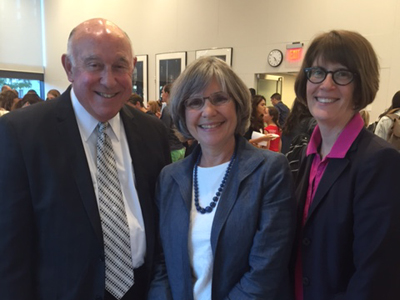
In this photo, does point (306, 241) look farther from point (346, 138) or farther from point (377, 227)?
point (346, 138)

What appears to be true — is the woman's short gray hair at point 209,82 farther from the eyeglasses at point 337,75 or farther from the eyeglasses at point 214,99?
the eyeglasses at point 337,75

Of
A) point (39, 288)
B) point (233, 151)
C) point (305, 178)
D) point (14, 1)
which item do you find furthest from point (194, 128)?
point (14, 1)

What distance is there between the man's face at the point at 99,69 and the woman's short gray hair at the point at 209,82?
268 mm

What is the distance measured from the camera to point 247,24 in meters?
8.03

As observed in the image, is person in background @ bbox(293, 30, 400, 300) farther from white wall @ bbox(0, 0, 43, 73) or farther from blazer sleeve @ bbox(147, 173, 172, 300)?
white wall @ bbox(0, 0, 43, 73)

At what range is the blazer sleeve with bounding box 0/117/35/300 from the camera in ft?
4.31

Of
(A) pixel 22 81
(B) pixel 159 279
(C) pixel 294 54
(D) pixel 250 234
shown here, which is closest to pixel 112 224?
(B) pixel 159 279

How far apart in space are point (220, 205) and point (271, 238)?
9.4 inches

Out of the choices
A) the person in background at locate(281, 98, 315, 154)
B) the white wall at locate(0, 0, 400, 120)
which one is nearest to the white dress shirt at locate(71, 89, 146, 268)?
the person in background at locate(281, 98, 315, 154)

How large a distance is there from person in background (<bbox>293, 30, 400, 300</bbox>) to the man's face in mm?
840

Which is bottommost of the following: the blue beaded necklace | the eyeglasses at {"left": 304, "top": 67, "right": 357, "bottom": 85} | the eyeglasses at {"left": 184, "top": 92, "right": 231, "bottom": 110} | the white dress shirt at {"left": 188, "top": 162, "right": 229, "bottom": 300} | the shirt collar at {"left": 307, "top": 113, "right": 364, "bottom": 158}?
the white dress shirt at {"left": 188, "top": 162, "right": 229, "bottom": 300}

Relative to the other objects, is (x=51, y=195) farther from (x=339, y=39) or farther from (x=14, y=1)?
(x=14, y=1)

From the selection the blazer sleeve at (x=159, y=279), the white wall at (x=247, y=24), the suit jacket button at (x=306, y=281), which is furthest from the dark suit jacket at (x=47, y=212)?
the white wall at (x=247, y=24)

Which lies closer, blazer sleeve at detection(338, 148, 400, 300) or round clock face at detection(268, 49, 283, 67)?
blazer sleeve at detection(338, 148, 400, 300)
